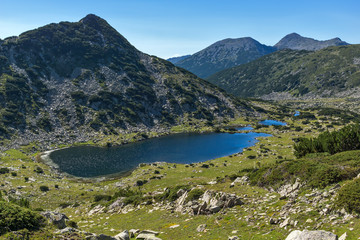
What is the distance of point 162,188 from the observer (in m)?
58.3

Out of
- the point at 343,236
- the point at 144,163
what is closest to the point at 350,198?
the point at 343,236

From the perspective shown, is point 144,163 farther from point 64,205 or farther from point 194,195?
point 194,195

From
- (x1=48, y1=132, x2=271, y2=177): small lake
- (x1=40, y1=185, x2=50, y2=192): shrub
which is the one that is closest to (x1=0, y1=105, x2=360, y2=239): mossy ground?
(x1=40, y1=185, x2=50, y2=192): shrub

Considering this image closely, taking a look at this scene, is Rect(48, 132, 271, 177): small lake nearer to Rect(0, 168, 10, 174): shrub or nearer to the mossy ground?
the mossy ground

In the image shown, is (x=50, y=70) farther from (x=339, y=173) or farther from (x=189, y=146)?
(x=339, y=173)

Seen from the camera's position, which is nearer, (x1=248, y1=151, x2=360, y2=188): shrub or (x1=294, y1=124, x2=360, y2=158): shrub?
(x1=248, y1=151, x2=360, y2=188): shrub

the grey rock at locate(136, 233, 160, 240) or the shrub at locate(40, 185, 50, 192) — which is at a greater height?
the grey rock at locate(136, 233, 160, 240)

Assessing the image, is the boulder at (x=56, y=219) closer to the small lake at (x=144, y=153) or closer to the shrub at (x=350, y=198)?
the shrub at (x=350, y=198)

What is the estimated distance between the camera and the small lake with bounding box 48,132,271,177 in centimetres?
9254

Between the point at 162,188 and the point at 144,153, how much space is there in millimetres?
54474

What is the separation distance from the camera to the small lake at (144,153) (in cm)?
9254

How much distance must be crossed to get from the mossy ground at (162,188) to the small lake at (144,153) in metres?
8.50

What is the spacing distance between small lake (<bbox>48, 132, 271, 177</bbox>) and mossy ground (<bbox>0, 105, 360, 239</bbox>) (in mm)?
8504

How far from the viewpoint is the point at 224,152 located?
107688 millimetres
